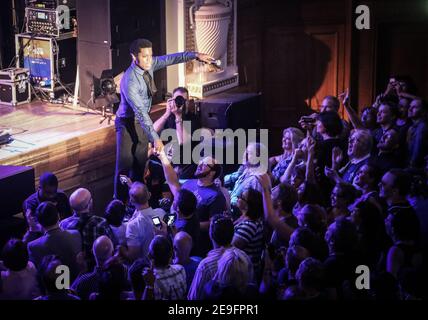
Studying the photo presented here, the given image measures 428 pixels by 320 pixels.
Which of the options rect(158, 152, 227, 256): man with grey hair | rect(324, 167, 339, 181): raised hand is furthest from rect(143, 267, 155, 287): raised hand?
rect(324, 167, 339, 181): raised hand

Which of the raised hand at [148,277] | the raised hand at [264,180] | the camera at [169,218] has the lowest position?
the camera at [169,218]

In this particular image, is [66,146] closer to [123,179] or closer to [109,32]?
[123,179]

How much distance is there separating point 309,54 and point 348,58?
46cm

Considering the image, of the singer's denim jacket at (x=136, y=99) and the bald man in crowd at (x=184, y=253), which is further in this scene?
the singer's denim jacket at (x=136, y=99)

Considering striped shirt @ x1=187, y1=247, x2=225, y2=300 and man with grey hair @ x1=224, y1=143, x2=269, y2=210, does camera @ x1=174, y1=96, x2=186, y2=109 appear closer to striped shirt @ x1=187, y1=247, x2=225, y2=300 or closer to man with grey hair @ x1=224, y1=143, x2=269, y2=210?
man with grey hair @ x1=224, y1=143, x2=269, y2=210

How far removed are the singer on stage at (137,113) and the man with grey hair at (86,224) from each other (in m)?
1.31

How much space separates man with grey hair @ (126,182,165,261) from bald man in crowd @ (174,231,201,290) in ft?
1.26

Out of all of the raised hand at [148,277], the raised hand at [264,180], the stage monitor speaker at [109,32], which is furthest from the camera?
the stage monitor speaker at [109,32]

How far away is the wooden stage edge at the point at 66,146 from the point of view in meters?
6.48

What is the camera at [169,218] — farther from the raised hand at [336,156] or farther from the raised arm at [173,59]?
the raised arm at [173,59]

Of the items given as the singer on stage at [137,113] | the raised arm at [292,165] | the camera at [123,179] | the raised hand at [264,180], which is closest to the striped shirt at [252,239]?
the raised hand at [264,180]

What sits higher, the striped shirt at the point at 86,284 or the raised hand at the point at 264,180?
the raised hand at the point at 264,180

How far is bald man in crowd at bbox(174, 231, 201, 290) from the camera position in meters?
4.12
